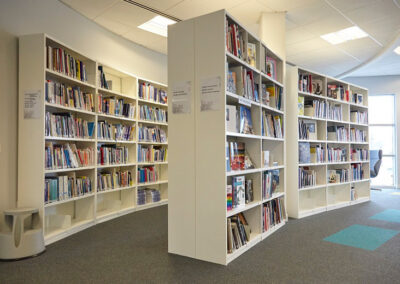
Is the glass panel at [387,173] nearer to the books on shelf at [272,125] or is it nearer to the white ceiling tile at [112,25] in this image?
the books on shelf at [272,125]

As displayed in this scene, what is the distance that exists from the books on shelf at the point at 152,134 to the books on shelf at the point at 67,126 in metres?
1.24

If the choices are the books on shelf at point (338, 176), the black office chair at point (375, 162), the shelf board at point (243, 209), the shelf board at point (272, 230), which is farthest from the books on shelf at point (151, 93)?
the black office chair at point (375, 162)

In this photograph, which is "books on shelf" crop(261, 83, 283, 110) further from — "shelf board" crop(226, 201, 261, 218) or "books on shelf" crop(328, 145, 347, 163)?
"books on shelf" crop(328, 145, 347, 163)

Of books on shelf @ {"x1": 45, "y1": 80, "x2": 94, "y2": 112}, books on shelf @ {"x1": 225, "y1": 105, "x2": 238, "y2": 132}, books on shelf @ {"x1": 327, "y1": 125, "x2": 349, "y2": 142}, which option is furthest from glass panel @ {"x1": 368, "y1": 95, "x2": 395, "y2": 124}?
books on shelf @ {"x1": 45, "y1": 80, "x2": 94, "y2": 112}

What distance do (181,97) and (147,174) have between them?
109 inches

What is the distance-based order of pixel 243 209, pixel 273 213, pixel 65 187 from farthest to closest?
pixel 273 213 → pixel 65 187 → pixel 243 209

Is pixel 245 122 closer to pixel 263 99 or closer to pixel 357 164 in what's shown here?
pixel 263 99

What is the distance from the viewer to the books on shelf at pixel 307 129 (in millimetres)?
4852

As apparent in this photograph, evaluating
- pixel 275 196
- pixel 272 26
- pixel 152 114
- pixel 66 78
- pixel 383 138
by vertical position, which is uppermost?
pixel 272 26

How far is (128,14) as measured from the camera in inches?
179

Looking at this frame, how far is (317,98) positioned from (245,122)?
2.65 meters

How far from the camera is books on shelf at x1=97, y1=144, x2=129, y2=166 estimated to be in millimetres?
4480

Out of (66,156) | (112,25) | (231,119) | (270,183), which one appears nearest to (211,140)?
(231,119)

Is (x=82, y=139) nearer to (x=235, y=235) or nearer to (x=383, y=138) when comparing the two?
(x=235, y=235)
